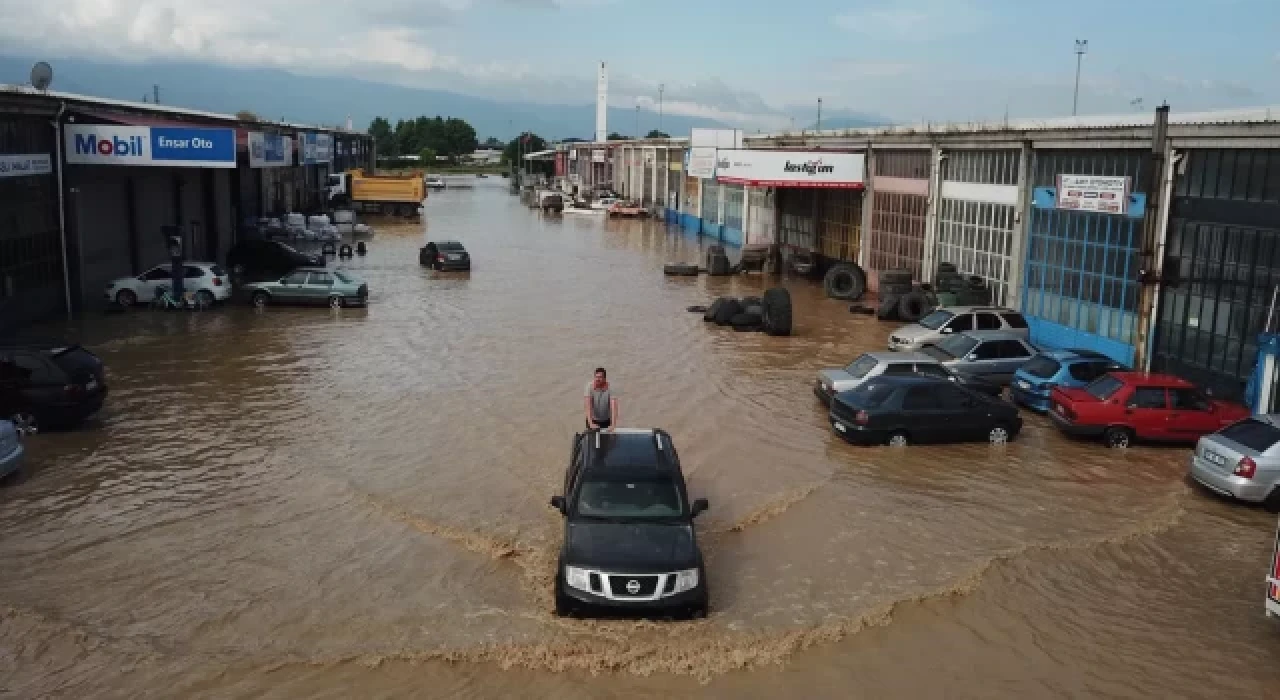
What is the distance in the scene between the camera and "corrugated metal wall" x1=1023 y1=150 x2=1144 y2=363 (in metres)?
23.8

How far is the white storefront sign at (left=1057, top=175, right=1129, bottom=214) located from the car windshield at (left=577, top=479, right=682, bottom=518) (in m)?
16.2

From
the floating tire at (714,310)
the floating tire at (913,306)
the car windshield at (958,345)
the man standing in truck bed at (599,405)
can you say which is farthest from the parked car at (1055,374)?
the floating tire at (714,310)

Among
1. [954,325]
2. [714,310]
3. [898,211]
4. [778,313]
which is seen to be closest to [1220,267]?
[954,325]

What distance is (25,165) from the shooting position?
83.3 feet

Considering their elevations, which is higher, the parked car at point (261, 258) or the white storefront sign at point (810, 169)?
the white storefront sign at point (810, 169)

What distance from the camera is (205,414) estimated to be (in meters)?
19.1

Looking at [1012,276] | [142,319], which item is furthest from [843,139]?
[142,319]

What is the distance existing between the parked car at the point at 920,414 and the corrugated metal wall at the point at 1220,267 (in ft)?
17.4

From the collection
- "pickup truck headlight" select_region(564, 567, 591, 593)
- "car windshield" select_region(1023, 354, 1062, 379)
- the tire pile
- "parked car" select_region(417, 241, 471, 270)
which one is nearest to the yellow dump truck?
"parked car" select_region(417, 241, 471, 270)

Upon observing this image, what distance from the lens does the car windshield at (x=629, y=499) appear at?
38.0ft

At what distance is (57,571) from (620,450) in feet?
21.5

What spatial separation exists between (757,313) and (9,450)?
1969 centimetres

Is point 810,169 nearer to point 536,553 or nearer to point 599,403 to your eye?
point 599,403

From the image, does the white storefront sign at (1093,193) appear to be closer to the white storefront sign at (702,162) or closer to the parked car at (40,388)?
the parked car at (40,388)
